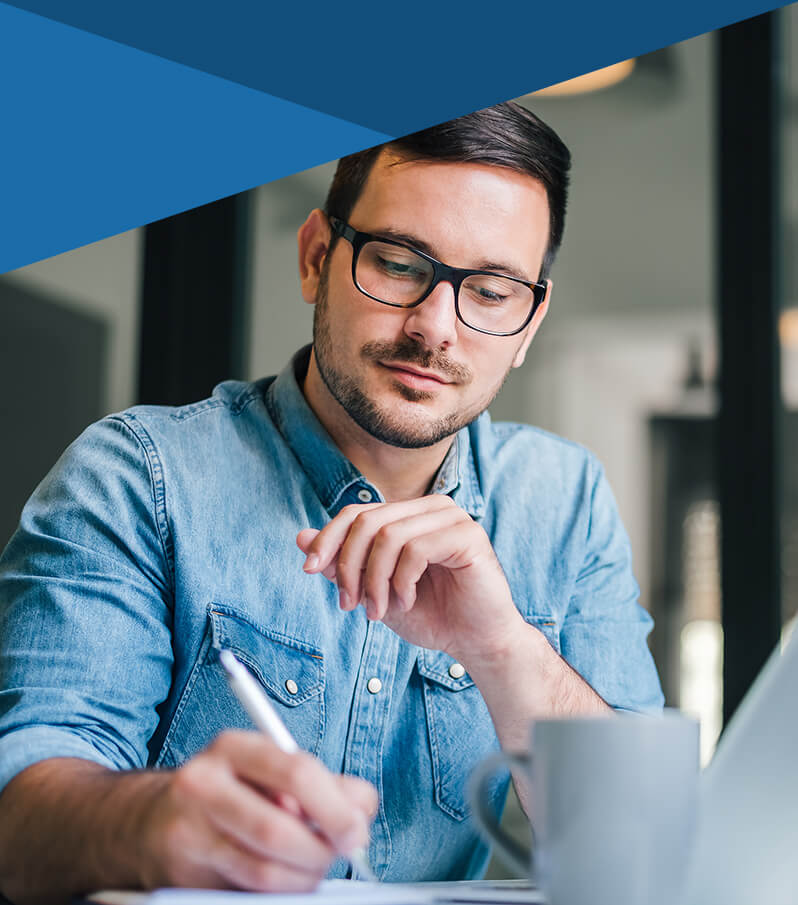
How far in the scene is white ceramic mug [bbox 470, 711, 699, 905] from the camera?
1.63ft

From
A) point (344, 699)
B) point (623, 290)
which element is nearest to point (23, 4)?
point (623, 290)

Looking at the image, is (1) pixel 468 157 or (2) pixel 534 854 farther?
(1) pixel 468 157

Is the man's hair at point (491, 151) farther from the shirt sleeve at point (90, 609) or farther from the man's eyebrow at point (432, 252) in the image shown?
the shirt sleeve at point (90, 609)

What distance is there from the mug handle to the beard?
70 centimetres

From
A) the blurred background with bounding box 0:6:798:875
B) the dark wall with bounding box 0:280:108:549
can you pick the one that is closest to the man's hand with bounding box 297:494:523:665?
the blurred background with bounding box 0:6:798:875

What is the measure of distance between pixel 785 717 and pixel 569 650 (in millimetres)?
674

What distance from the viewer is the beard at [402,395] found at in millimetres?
1199

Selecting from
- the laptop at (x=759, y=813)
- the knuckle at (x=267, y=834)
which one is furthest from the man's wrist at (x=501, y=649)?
the knuckle at (x=267, y=834)

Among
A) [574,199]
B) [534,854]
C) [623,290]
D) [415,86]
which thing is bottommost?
[534,854]

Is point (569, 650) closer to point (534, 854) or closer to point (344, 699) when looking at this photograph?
point (344, 699)

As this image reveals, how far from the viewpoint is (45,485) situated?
110 centimetres

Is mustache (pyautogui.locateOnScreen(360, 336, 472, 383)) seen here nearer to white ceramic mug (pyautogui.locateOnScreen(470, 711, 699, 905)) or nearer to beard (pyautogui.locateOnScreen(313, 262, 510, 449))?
beard (pyautogui.locateOnScreen(313, 262, 510, 449))

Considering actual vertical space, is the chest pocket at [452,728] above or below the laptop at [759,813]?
below

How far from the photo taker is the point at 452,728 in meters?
1.18
